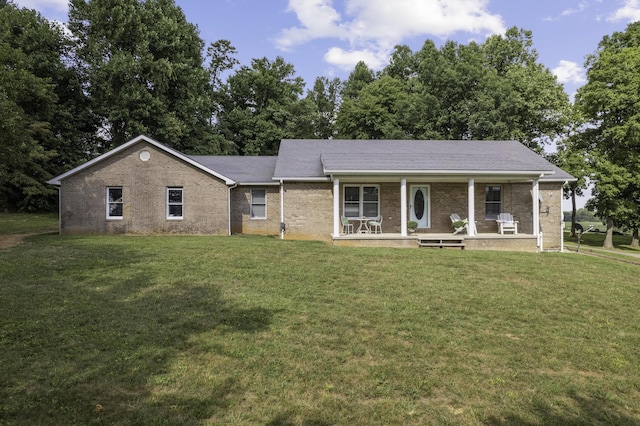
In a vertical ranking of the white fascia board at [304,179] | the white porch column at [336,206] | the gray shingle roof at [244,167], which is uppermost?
the gray shingle roof at [244,167]

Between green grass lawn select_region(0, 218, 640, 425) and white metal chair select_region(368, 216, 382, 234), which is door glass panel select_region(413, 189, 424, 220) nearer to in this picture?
white metal chair select_region(368, 216, 382, 234)

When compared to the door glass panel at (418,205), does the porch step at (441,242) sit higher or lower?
lower

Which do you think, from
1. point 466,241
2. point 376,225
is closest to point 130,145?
point 376,225

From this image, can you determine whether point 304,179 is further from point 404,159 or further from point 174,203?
point 174,203

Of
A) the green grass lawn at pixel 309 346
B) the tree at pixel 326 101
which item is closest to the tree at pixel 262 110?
the tree at pixel 326 101

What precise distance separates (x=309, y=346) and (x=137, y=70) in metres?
29.6

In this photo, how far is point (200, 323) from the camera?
6.02 metres

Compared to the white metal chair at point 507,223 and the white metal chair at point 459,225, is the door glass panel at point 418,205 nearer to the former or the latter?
the white metal chair at point 459,225

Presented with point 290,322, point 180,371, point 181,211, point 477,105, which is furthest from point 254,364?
point 477,105

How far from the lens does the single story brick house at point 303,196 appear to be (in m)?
17.5

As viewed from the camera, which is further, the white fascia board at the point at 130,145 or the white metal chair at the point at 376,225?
the white metal chair at the point at 376,225

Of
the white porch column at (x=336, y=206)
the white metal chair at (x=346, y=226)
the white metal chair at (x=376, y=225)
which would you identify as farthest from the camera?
the white metal chair at (x=376, y=225)

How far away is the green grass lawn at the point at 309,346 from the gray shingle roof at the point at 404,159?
7177 mm

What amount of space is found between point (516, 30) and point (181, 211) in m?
37.4
